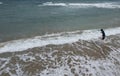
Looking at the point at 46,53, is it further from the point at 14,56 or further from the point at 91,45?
the point at 91,45

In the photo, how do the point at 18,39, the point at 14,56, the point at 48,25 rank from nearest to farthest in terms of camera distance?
the point at 14,56 < the point at 18,39 < the point at 48,25

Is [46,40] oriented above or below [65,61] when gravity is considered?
below

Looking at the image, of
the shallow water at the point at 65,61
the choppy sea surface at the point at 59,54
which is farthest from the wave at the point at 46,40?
the shallow water at the point at 65,61

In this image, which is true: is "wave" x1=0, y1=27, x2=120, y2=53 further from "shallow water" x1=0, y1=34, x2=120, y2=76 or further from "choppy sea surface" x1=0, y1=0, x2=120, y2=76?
"shallow water" x1=0, y1=34, x2=120, y2=76

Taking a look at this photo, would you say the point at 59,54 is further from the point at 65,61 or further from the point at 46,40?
the point at 46,40

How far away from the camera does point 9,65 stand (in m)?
13.2

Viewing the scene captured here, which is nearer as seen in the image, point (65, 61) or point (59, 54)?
point (65, 61)

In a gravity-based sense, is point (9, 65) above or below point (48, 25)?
above

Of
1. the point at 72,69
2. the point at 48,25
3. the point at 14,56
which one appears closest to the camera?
the point at 72,69

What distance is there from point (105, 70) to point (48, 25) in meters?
13.6

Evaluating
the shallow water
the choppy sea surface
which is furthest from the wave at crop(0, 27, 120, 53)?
the shallow water

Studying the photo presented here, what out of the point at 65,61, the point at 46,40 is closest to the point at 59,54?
the point at 65,61

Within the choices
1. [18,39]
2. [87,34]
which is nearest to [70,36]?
[87,34]

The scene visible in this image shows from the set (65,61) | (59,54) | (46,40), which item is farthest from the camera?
(46,40)
